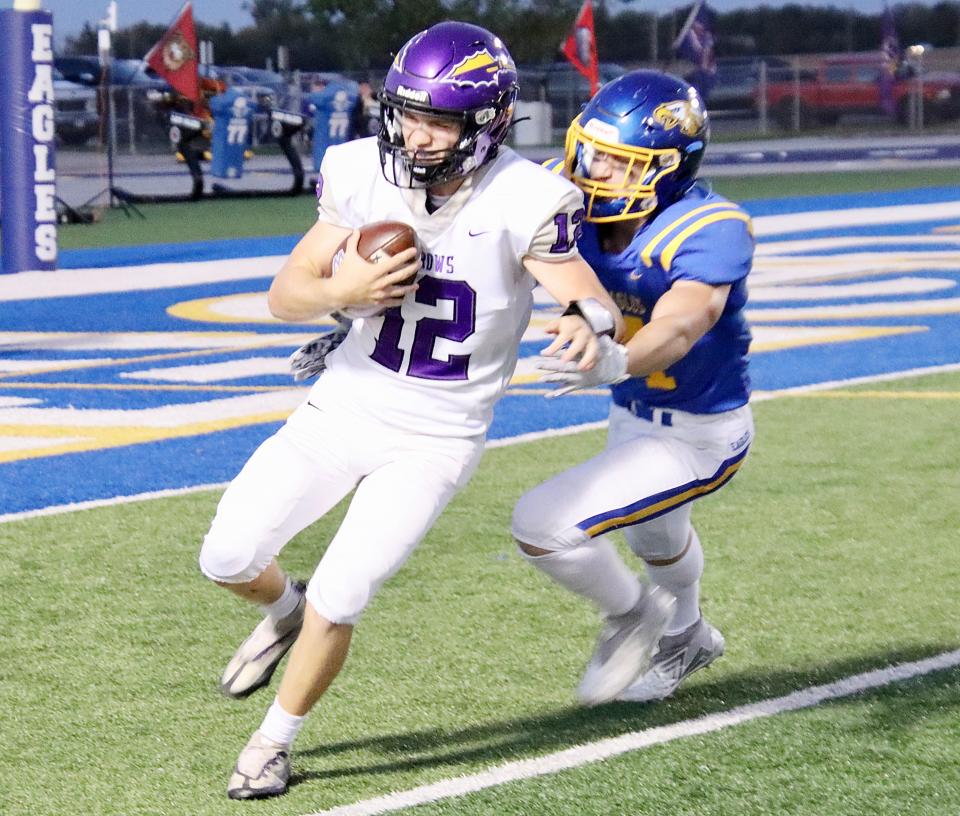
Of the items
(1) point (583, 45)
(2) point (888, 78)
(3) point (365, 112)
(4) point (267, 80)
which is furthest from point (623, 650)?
(2) point (888, 78)

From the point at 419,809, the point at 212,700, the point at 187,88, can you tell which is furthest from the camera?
the point at 187,88

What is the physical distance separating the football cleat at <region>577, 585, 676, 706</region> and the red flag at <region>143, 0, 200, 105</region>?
18.1 meters

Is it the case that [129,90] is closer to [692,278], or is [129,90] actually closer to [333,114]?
[333,114]

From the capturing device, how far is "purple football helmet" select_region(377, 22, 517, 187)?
3.92 m

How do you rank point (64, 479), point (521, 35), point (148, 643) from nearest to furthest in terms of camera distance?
point (148, 643)
point (64, 479)
point (521, 35)

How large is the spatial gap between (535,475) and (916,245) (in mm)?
10093

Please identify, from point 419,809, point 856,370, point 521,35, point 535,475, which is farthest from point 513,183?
point 521,35

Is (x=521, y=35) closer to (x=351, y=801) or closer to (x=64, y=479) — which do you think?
(x=64, y=479)

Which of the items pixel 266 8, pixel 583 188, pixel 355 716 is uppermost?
pixel 266 8

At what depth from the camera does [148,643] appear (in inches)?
201

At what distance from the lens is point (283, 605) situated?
430 centimetres

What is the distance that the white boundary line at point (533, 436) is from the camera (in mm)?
6719

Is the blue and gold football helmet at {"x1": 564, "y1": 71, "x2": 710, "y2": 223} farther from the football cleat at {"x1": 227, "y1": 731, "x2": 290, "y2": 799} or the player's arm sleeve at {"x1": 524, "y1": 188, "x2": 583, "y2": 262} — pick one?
the football cleat at {"x1": 227, "y1": 731, "x2": 290, "y2": 799}

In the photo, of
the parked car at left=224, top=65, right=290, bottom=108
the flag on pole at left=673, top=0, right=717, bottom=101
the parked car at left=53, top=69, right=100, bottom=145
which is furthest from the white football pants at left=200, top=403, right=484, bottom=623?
the parked car at left=53, top=69, right=100, bottom=145
